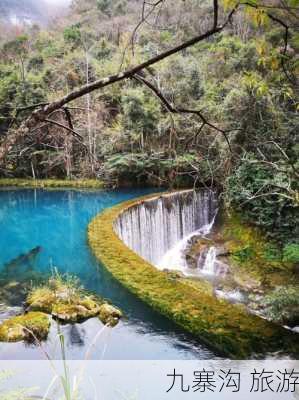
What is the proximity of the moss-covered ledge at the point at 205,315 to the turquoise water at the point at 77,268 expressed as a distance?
12cm

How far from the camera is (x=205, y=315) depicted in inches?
155

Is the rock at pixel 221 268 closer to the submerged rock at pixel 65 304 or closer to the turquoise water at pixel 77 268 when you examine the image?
the turquoise water at pixel 77 268

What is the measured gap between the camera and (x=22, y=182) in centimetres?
1712

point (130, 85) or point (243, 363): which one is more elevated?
point (130, 85)

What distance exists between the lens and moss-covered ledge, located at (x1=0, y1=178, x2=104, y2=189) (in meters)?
16.1

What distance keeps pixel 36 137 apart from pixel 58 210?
10274 millimetres

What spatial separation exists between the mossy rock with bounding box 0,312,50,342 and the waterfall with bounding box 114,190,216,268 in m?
4.66

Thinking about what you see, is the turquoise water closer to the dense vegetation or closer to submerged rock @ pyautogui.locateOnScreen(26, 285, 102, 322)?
submerged rock @ pyautogui.locateOnScreen(26, 285, 102, 322)

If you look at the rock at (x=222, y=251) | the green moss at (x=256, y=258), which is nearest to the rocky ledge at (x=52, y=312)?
the green moss at (x=256, y=258)

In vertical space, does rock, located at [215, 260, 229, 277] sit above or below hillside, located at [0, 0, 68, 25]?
below

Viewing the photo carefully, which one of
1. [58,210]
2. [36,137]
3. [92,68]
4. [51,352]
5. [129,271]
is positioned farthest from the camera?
[92,68]

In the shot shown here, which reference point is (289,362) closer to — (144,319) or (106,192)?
(144,319)

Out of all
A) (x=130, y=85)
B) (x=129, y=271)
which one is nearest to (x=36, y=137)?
(x=129, y=271)

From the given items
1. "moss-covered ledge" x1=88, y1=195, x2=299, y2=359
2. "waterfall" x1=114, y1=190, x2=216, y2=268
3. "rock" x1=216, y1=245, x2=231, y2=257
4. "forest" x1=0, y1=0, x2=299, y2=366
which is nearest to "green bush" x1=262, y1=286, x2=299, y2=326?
"forest" x1=0, y1=0, x2=299, y2=366
